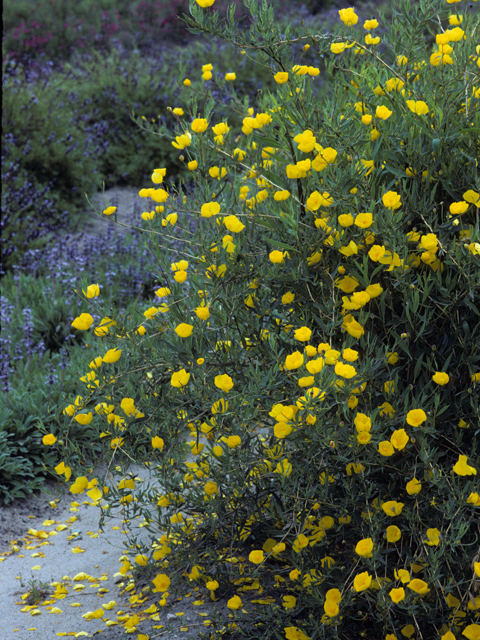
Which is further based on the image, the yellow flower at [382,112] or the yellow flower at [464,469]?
the yellow flower at [382,112]

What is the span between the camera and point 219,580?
238 cm

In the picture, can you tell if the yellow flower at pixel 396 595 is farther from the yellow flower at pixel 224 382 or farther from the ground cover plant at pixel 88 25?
the ground cover plant at pixel 88 25

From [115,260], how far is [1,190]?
1.96m

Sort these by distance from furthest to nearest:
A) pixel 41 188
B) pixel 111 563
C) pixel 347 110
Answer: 1. pixel 41 188
2. pixel 111 563
3. pixel 347 110

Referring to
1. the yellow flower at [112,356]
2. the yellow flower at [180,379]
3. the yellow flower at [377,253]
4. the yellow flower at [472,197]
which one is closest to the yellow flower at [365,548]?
the yellow flower at [180,379]

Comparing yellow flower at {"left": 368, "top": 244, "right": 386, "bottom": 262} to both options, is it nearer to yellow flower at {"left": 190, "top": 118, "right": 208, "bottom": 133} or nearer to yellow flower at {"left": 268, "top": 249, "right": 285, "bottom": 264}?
yellow flower at {"left": 268, "top": 249, "right": 285, "bottom": 264}

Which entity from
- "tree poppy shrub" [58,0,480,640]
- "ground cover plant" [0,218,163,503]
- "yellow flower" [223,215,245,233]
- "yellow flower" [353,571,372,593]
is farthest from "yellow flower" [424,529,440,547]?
"ground cover plant" [0,218,163,503]

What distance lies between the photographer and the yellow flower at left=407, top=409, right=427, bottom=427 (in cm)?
170

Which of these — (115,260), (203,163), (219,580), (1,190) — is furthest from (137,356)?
(1,190)

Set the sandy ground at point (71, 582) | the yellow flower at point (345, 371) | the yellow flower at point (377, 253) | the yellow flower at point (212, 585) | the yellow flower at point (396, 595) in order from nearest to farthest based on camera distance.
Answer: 1. the yellow flower at point (345, 371)
2. the yellow flower at point (396, 595)
3. the yellow flower at point (377, 253)
4. the yellow flower at point (212, 585)
5. the sandy ground at point (71, 582)

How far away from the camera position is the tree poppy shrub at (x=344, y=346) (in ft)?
6.05

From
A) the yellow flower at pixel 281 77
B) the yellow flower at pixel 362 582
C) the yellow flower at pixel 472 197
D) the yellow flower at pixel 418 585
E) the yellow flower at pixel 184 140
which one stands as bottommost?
the yellow flower at pixel 418 585

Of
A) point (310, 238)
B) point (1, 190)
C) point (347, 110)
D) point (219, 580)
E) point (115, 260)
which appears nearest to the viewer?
point (310, 238)

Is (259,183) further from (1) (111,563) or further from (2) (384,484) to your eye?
(1) (111,563)
